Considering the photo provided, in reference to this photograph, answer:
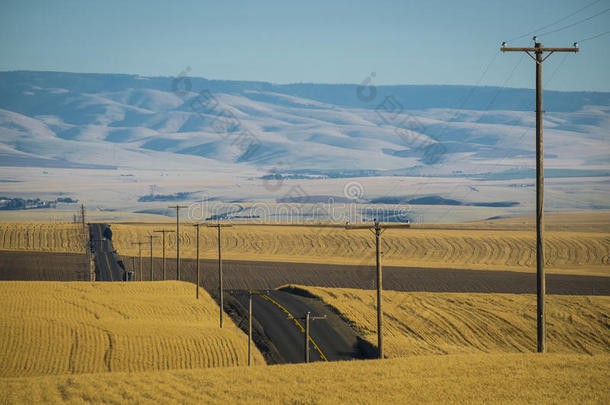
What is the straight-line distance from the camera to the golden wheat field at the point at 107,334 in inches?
1393

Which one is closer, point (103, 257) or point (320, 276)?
point (320, 276)

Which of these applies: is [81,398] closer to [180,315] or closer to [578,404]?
[578,404]

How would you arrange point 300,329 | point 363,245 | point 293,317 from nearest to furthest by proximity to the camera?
point 300,329 < point 293,317 < point 363,245

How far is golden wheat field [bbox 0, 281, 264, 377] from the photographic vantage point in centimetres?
3538

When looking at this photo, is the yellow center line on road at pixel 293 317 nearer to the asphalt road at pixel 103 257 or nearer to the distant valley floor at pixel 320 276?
the distant valley floor at pixel 320 276

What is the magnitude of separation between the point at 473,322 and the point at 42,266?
4880 cm

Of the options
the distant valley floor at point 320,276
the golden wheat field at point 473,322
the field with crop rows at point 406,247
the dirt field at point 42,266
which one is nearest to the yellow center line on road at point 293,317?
the golden wheat field at point 473,322

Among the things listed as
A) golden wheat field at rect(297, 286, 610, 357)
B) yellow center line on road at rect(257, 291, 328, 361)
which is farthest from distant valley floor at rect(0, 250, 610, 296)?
golden wheat field at rect(297, 286, 610, 357)

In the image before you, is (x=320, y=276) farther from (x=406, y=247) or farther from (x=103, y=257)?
(x=406, y=247)

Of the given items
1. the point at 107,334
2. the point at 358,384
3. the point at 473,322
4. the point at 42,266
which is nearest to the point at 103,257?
the point at 42,266

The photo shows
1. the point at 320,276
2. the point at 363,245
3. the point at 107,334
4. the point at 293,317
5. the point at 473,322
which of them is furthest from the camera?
the point at 363,245

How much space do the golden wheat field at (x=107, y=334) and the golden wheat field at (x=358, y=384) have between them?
711 centimetres

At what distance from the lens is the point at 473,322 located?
158 ft

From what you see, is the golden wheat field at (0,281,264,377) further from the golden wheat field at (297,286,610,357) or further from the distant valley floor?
the distant valley floor
